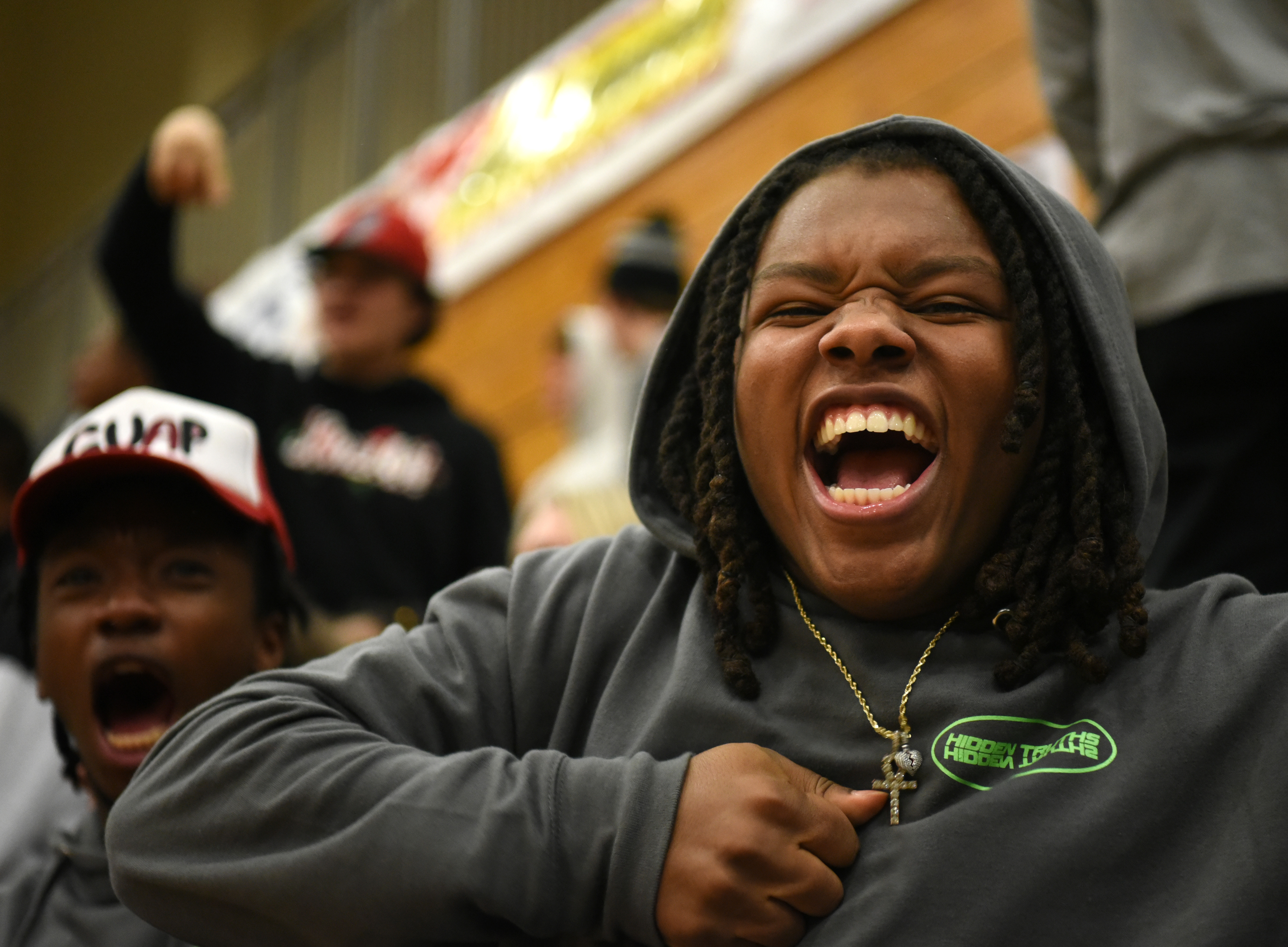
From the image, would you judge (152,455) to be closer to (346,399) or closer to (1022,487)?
(1022,487)

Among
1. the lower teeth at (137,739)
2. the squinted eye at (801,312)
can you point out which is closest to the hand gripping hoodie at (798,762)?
the squinted eye at (801,312)

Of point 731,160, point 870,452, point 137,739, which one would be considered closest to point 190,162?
point 137,739

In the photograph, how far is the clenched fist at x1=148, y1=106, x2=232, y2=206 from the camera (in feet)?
8.50

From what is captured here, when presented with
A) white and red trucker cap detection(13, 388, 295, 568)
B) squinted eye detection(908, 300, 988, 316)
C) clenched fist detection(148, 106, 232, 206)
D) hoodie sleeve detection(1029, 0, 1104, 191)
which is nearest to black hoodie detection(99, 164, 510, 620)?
clenched fist detection(148, 106, 232, 206)

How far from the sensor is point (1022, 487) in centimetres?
139

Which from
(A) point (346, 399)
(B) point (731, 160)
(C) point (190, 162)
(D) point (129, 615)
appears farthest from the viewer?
(B) point (731, 160)

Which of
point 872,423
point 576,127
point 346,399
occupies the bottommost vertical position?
point 872,423

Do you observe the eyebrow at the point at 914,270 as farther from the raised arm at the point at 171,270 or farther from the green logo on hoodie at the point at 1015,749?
the raised arm at the point at 171,270

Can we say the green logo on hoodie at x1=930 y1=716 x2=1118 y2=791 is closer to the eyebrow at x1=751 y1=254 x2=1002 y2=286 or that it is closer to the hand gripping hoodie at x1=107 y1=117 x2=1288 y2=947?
the hand gripping hoodie at x1=107 y1=117 x2=1288 y2=947

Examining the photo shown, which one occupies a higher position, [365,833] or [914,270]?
[914,270]

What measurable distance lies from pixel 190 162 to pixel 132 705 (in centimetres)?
120

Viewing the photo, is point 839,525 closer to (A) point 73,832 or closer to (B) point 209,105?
(A) point 73,832

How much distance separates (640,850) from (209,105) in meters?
9.98

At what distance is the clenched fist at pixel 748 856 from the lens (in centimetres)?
114
